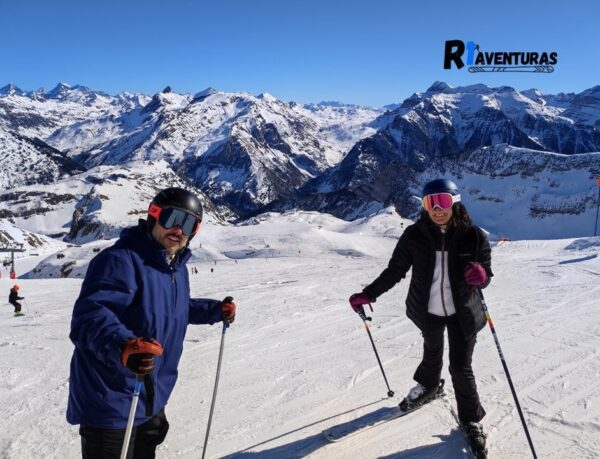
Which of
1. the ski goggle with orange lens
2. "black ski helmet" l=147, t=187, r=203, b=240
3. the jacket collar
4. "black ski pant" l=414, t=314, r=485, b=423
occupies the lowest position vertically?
"black ski pant" l=414, t=314, r=485, b=423

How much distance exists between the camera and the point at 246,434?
207 inches

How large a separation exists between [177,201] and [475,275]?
8.98 ft

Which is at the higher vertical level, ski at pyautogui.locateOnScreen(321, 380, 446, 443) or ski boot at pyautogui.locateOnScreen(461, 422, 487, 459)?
ski boot at pyautogui.locateOnScreen(461, 422, 487, 459)

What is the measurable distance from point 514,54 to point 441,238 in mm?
34691

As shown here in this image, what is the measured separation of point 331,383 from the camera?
21.6 ft

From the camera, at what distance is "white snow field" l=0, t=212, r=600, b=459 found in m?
4.95

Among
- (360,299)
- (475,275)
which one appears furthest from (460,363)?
(360,299)

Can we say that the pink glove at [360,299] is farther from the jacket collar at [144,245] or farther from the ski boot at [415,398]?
the jacket collar at [144,245]

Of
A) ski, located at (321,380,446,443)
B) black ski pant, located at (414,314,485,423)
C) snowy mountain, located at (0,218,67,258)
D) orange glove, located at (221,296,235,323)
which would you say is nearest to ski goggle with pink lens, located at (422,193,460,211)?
black ski pant, located at (414,314,485,423)

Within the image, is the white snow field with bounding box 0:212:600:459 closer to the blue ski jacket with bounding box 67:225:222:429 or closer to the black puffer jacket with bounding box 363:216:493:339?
the black puffer jacket with bounding box 363:216:493:339

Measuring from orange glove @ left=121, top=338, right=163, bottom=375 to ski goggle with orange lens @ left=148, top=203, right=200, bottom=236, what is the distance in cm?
90

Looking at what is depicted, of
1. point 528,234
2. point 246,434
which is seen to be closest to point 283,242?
point 246,434

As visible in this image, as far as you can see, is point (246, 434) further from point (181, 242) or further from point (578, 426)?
point (578, 426)

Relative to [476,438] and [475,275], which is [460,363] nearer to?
[476,438]
